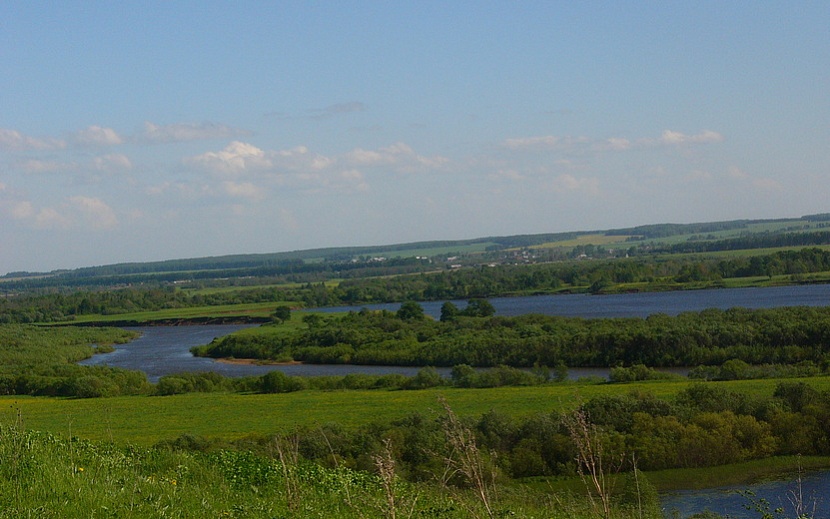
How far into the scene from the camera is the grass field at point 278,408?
95.9ft

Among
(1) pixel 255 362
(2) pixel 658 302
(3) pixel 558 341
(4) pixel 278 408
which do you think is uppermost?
(4) pixel 278 408

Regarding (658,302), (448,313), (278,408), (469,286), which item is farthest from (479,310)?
(278,408)

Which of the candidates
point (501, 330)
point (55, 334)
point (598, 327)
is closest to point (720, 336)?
point (598, 327)

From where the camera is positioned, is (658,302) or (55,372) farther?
(658,302)

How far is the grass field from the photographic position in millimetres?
29219

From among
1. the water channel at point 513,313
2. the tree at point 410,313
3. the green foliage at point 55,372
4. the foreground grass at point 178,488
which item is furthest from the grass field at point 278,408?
the tree at point 410,313

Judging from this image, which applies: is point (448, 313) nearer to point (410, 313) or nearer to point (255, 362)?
point (410, 313)

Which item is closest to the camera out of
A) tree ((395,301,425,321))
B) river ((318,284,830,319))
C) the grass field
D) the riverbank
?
the grass field

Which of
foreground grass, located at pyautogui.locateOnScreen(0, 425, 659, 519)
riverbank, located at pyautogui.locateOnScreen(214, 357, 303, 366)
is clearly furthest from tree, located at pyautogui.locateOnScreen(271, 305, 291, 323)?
foreground grass, located at pyautogui.locateOnScreen(0, 425, 659, 519)

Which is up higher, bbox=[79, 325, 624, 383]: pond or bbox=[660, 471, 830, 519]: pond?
bbox=[660, 471, 830, 519]: pond

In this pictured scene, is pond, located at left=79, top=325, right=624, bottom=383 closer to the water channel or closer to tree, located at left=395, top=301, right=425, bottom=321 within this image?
the water channel

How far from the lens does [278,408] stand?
36.4m

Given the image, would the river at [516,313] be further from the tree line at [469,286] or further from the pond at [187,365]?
the tree line at [469,286]

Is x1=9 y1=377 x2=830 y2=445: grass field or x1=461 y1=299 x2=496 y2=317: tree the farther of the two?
x1=461 y1=299 x2=496 y2=317: tree
